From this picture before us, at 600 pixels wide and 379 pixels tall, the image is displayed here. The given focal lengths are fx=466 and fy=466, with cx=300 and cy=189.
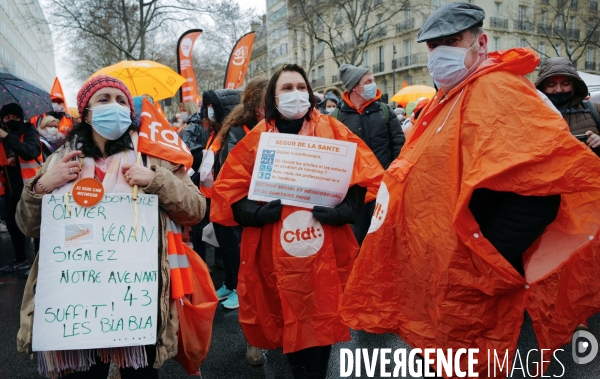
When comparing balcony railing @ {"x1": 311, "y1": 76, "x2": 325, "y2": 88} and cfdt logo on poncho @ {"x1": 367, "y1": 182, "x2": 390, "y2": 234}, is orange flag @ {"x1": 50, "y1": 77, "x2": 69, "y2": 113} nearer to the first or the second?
cfdt logo on poncho @ {"x1": 367, "y1": 182, "x2": 390, "y2": 234}

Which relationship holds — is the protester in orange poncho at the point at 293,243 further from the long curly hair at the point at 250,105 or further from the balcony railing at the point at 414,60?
the balcony railing at the point at 414,60

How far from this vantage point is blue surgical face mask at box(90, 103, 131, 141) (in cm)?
228

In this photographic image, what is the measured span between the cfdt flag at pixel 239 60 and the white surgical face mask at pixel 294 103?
11.0m

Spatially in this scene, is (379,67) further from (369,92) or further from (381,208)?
(381,208)

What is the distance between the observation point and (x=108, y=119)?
7.47 feet

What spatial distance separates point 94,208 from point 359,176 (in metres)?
1.40

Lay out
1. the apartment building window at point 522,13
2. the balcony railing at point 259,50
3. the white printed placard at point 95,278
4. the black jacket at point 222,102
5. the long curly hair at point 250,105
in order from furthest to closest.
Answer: the balcony railing at point 259,50 < the apartment building window at point 522,13 < the black jacket at point 222,102 < the long curly hair at point 250,105 < the white printed placard at point 95,278

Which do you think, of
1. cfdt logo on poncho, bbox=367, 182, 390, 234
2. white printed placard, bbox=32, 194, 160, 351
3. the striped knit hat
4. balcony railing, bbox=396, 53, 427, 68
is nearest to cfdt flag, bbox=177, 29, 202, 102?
the striped knit hat

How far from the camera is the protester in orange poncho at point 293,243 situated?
2.61m

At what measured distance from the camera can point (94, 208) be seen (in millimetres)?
2104

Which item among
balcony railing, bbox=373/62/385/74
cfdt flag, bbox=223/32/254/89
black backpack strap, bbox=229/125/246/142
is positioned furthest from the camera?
balcony railing, bbox=373/62/385/74

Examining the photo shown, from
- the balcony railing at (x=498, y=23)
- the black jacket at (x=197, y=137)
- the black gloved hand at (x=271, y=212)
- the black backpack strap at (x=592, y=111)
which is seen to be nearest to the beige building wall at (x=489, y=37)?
the balcony railing at (x=498, y=23)

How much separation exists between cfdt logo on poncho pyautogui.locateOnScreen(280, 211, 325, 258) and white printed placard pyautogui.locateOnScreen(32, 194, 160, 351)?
762 mm

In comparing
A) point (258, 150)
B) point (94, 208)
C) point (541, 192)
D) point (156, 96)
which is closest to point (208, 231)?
point (258, 150)
